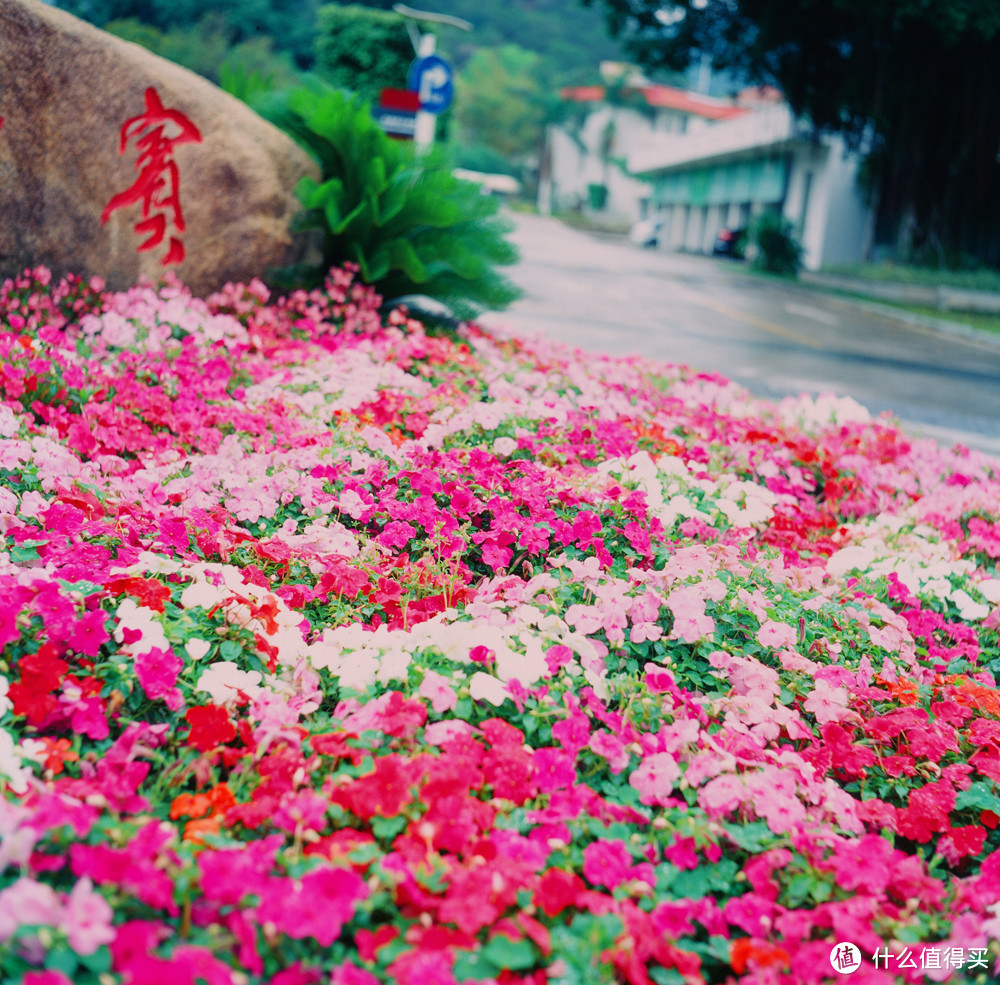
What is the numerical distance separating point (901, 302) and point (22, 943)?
65.1 feet

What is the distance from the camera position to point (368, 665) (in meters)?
1.98

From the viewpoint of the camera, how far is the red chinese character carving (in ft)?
16.2

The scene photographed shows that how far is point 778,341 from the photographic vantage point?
419 inches

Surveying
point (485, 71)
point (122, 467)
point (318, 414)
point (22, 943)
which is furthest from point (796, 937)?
point (485, 71)

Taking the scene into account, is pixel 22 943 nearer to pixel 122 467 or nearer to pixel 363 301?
pixel 122 467

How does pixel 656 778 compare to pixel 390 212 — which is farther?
pixel 390 212

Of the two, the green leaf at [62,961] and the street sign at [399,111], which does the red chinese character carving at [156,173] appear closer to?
the green leaf at [62,961]

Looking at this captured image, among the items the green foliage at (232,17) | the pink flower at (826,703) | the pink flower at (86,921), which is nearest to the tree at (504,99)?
the green foliage at (232,17)

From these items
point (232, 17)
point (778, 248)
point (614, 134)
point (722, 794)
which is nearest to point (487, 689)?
point (722, 794)

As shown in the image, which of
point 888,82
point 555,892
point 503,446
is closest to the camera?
point 555,892

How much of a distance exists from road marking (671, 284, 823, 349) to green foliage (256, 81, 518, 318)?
5.79 metres

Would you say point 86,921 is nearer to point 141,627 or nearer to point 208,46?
point 141,627

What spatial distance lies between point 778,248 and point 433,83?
49.5 feet

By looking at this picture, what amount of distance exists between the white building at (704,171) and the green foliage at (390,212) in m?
18.2
